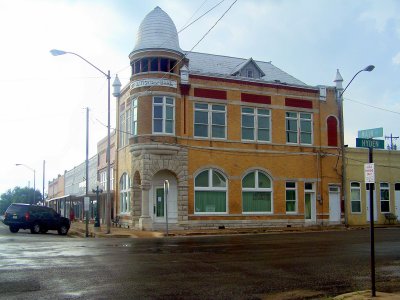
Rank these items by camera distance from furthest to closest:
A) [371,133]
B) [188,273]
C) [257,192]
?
[257,192]
[188,273]
[371,133]

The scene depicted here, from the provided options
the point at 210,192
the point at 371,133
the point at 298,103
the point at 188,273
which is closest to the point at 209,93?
the point at 210,192

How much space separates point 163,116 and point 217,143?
439 cm

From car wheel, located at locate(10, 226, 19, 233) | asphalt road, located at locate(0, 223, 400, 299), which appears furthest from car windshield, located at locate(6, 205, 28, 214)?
asphalt road, located at locate(0, 223, 400, 299)

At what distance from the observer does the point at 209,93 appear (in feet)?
114

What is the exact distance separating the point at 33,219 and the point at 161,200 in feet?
27.1

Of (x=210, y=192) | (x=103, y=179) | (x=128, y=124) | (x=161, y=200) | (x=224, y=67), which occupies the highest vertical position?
(x=224, y=67)

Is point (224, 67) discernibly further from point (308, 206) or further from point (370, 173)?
point (370, 173)

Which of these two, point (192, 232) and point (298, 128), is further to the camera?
point (298, 128)

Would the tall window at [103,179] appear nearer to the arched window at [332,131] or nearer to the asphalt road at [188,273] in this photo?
the arched window at [332,131]

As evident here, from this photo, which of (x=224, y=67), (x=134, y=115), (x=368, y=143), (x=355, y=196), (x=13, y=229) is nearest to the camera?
(x=368, y=143)

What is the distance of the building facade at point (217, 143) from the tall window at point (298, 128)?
0.08 meters

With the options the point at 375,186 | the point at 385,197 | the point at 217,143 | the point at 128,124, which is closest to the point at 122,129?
the point at 128,124

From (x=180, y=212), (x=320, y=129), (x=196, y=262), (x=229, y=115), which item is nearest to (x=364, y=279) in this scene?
(x=196, y=262)

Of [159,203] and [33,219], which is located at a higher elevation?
[159,203]
